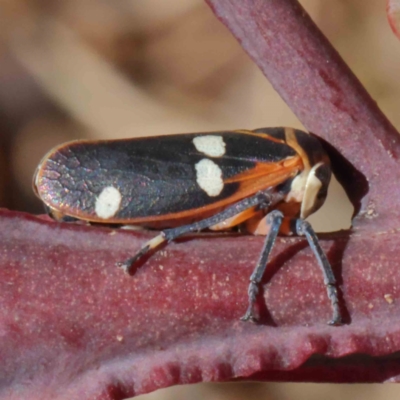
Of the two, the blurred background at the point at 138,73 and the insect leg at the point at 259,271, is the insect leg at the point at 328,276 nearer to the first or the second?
the insect leg at the point at 259,271

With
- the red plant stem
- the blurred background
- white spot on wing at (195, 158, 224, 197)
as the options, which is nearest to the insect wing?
white spot on wing at (195, 158, 224, 197)

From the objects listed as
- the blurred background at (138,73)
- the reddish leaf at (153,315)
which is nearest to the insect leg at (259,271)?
the reddish leaf at (153,315)

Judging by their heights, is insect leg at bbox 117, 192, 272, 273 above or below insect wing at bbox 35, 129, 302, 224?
below

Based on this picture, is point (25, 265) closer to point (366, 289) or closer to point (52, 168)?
point (52, 168)

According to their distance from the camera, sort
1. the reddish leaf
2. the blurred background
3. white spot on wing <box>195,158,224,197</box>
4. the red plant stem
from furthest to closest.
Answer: the blurred background, white spot on wing <box>195,158,224,197</box>, the red plant stem, the reddish leaf

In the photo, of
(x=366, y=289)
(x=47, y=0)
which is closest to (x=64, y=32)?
(x=47, y=0)

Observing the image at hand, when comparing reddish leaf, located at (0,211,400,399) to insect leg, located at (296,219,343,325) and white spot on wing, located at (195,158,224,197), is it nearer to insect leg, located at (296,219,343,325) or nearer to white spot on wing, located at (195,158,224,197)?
insect leg, located at (296,219,343,325)
